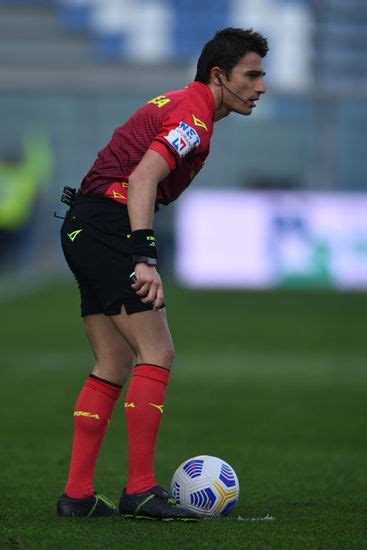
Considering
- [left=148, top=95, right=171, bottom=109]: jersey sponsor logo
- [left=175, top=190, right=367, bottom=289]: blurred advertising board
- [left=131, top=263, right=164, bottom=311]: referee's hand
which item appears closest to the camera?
[left=131, top=263, right=164, bottom=311]: referee's hand

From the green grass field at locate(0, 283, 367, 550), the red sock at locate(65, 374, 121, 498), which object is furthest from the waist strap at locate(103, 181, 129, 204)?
the green grass field at locate(0, 283, 367, 550)

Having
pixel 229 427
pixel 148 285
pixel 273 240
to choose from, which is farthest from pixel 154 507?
pixel 273 240

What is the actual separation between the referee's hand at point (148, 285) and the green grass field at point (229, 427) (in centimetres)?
76

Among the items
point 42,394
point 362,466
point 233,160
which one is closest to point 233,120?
point 233,160

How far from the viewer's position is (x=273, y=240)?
2084 cm

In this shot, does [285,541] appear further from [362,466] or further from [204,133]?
[362,466]

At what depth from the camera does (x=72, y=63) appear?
2844cm

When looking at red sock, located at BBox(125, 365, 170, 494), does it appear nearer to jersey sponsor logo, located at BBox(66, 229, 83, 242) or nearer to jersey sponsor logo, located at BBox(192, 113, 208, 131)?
jersey sponsor logo, located at BBox(66, 229, 83, 242)

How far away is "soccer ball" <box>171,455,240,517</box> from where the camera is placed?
4.61 m

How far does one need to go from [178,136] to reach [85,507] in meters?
1.36

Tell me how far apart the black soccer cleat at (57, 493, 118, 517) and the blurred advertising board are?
1627cm

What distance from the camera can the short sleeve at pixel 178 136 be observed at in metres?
4.32

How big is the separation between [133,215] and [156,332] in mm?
433

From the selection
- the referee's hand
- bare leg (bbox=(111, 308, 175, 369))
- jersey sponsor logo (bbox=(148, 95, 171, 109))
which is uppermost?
jersey sponsor logo (bbox=(148, 95, 171, 109))
